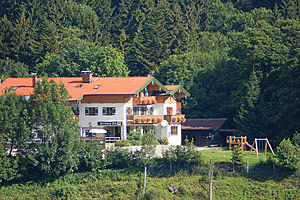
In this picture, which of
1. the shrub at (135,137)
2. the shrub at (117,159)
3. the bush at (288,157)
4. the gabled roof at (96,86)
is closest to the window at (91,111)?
the gabled roof at (96,86)

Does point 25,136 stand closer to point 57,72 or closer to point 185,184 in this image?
point 185,184

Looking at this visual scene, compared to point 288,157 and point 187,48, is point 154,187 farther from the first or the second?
point 187,48

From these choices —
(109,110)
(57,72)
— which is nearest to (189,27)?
(57,72)

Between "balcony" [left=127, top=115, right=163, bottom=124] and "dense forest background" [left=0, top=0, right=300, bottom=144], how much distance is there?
33.0 feet

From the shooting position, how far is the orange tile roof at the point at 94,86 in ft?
230

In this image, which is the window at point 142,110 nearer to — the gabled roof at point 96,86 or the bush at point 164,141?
the gabled roof at point 96,86

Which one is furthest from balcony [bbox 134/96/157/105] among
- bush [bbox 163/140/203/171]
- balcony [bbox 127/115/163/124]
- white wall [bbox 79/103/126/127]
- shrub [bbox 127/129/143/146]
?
bush [bbox 163/140/203/171]

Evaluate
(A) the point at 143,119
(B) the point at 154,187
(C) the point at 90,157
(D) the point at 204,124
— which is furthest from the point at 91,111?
(D) the point at 204,124

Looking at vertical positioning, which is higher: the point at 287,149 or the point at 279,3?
the point at 279,3

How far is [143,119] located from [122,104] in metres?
2.97

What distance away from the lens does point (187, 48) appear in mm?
109875

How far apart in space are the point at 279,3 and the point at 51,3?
130 feet

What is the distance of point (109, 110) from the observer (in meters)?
70.1

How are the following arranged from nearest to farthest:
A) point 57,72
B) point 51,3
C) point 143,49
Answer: point 57,72
point 143,49
point 51,3
